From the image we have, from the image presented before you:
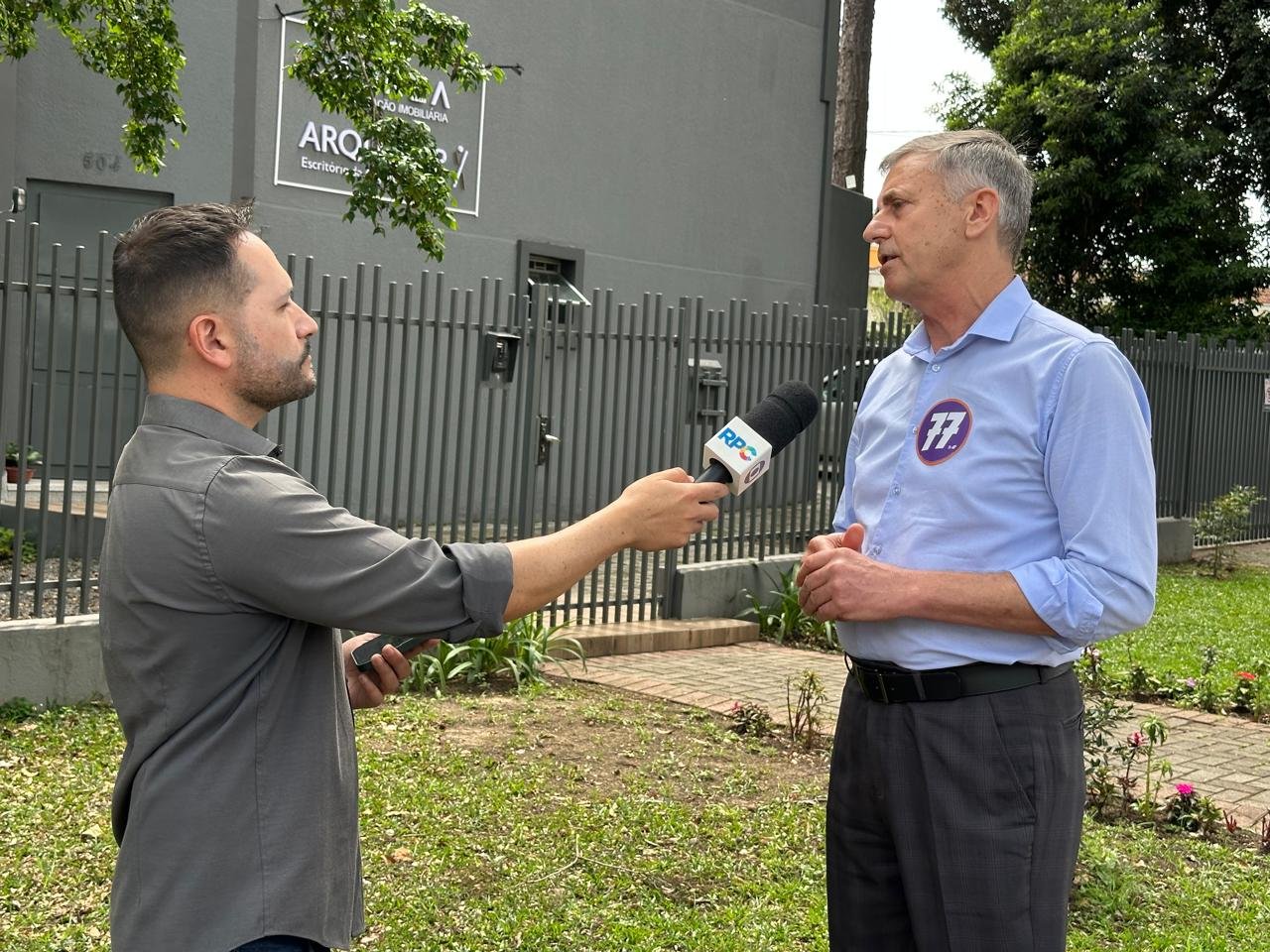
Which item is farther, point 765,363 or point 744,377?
point 765,363

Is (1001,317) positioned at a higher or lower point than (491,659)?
higher

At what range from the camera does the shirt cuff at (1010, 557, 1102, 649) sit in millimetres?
2609

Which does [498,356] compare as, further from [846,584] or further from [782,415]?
[846,584]

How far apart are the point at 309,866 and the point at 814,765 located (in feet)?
16.6

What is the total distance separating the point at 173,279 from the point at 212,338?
0.37ft

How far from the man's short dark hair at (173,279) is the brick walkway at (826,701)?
5574 millimetres

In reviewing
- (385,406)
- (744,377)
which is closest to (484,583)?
(385,406)

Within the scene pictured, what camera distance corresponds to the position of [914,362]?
3115 millimetres

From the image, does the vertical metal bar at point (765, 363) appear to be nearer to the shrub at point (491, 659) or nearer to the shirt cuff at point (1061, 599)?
the shrub at point (491, 659)

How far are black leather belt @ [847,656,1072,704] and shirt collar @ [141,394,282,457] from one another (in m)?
1.32

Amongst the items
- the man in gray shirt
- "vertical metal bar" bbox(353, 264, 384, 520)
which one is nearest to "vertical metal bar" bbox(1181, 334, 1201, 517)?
"vertical metal bar" bbox(353, 264, 384, 520)

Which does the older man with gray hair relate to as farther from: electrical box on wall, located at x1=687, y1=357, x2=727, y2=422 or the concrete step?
electrical box on wall, located at x1=687, y1=357, x2=727, y2=422

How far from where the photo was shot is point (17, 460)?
7.92m

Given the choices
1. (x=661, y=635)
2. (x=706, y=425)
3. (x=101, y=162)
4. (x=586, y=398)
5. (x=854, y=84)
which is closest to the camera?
(x=661, y=635)
